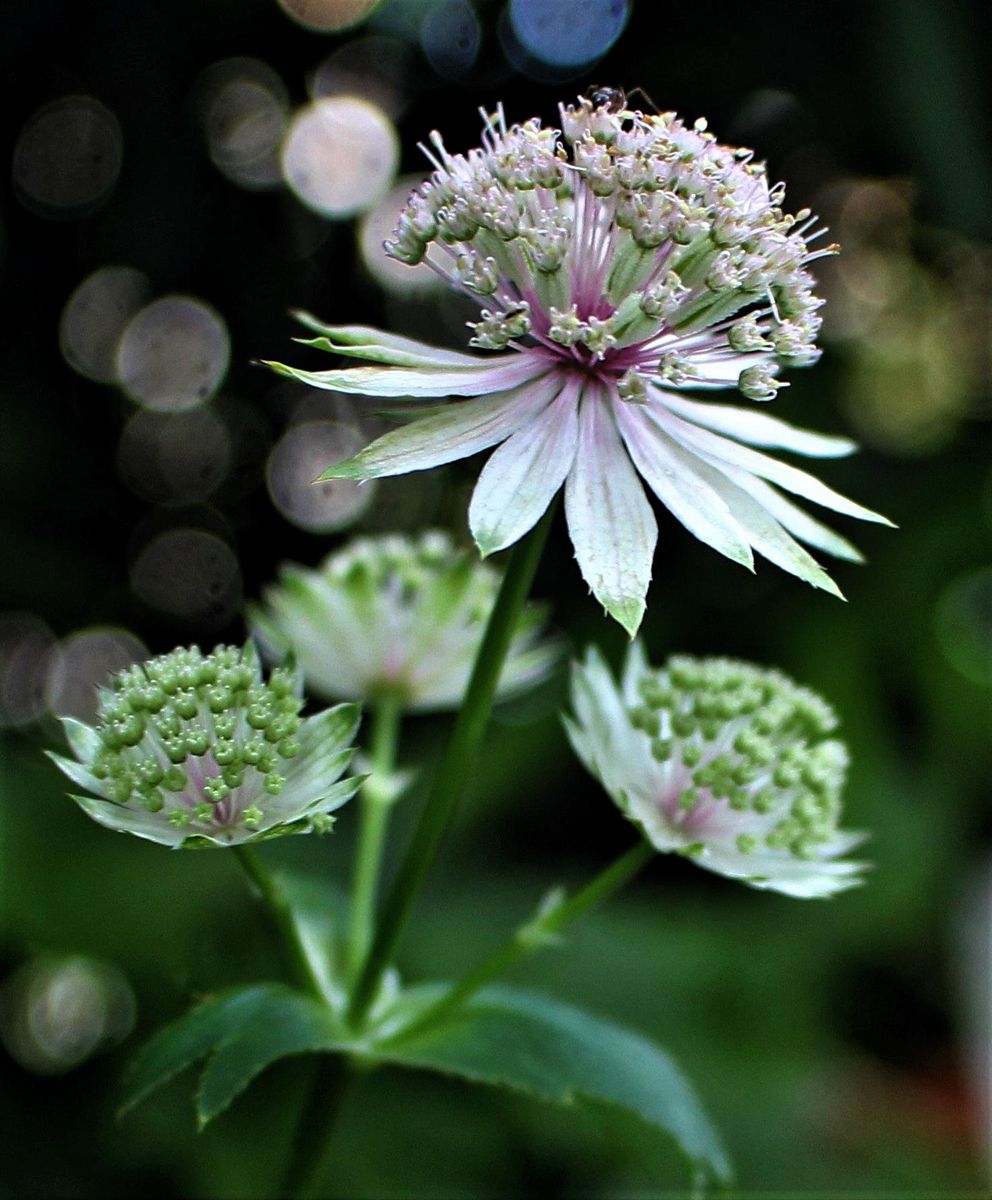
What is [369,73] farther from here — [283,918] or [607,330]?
[283,918]

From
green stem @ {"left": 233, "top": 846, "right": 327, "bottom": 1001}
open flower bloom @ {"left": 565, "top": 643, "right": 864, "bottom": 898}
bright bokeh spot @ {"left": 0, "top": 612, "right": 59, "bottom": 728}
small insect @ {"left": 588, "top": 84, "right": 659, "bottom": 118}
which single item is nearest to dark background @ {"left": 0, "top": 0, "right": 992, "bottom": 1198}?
bright bokeh spot @ {"left": 0, "top": 612, "right": 59, "bottom": 728}

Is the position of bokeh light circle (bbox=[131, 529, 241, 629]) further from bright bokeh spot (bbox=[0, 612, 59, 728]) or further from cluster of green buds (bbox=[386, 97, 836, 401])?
cluster of green buds (bbox=[386, 97, 836, 401])

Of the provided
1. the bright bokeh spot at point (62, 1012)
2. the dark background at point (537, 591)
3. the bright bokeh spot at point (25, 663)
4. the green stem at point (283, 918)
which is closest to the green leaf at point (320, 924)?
the green stem at point (283, 918)

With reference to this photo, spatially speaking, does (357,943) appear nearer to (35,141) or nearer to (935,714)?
(35,141)

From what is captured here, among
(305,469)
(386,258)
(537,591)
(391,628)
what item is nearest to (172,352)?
(305,469)

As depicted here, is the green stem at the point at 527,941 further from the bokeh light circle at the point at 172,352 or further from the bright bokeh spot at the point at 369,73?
the bright bokeh spot at the point at 369,73

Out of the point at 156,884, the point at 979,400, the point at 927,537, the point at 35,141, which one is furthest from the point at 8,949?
the point at 979,400
